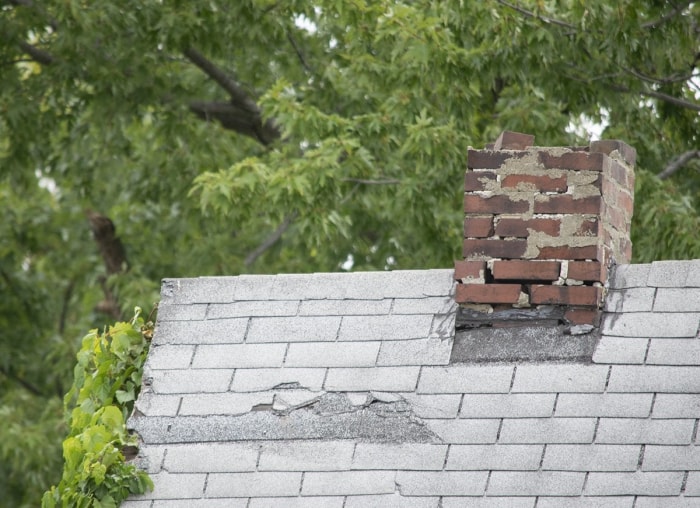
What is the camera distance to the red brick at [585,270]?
4699 mm

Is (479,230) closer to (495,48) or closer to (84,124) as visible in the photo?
(495,48)

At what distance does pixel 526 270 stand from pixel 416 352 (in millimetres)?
540

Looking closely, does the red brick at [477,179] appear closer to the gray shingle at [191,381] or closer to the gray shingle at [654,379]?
the gray shingle at [654,379]

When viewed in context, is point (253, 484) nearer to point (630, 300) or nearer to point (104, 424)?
point (104, 424)

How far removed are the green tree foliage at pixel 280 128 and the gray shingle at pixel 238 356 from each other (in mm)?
5056

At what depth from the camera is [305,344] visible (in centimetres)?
484

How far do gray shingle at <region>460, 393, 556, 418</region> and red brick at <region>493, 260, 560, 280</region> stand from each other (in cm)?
54

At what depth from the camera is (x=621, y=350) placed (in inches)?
177

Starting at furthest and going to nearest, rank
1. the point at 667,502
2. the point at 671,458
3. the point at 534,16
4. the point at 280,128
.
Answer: the point at 280,128 → the point at 534,16 → the point at 671,458 → the point at 667,502

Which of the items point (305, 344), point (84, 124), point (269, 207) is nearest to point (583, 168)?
point (305, 344)

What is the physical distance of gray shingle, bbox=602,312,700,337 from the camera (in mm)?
4492

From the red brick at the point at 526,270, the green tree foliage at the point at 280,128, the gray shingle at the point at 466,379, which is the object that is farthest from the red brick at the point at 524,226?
the green tree foliage at the point at 280,128

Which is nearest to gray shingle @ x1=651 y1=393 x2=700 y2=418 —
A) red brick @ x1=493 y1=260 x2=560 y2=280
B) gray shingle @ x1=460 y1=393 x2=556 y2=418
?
gray shingle @ x1=460 y1=393 x2=556 y2=418

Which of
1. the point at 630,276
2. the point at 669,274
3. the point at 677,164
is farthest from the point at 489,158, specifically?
the point at 677,164
